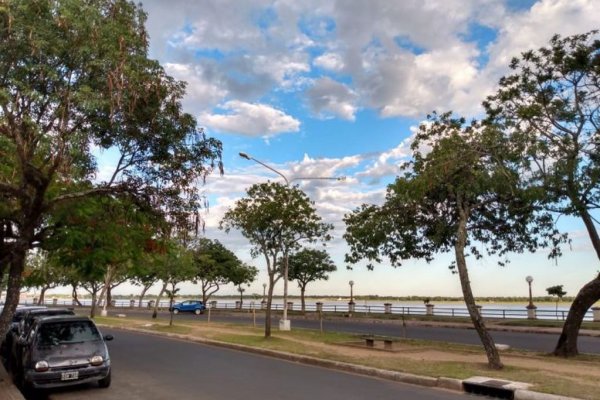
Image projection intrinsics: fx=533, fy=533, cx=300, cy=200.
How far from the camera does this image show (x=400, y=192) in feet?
58.6

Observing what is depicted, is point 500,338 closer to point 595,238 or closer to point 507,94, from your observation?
point 595,238

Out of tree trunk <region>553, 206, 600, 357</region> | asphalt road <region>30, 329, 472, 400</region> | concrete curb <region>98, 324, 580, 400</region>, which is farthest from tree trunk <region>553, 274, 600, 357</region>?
asphalt road <region>30, 329, 472, 400</region>

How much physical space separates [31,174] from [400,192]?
1139cm

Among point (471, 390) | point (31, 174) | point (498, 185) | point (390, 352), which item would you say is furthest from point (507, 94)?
point (31, 174)

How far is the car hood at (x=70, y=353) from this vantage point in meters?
10.7

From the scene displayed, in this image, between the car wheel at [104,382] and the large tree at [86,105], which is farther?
the car wheel at [104,382]

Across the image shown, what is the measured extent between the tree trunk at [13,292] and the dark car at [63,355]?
1.84 ft

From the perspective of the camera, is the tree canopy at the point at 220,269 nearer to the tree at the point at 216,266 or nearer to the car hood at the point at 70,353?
the tree at the point at 216,266

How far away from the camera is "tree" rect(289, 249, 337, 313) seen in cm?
5328

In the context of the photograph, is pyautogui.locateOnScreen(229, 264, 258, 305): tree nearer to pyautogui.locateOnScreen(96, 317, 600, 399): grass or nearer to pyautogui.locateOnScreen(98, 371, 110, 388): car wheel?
pyautogui.locateOnScreen(96, 317, 600, 399): grass

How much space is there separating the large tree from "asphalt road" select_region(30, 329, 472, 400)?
324 cm

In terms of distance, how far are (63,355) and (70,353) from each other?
0.55ft

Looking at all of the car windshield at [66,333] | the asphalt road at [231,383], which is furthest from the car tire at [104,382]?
the car windshield at [66,333]

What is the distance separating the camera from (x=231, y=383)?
1165 cm
